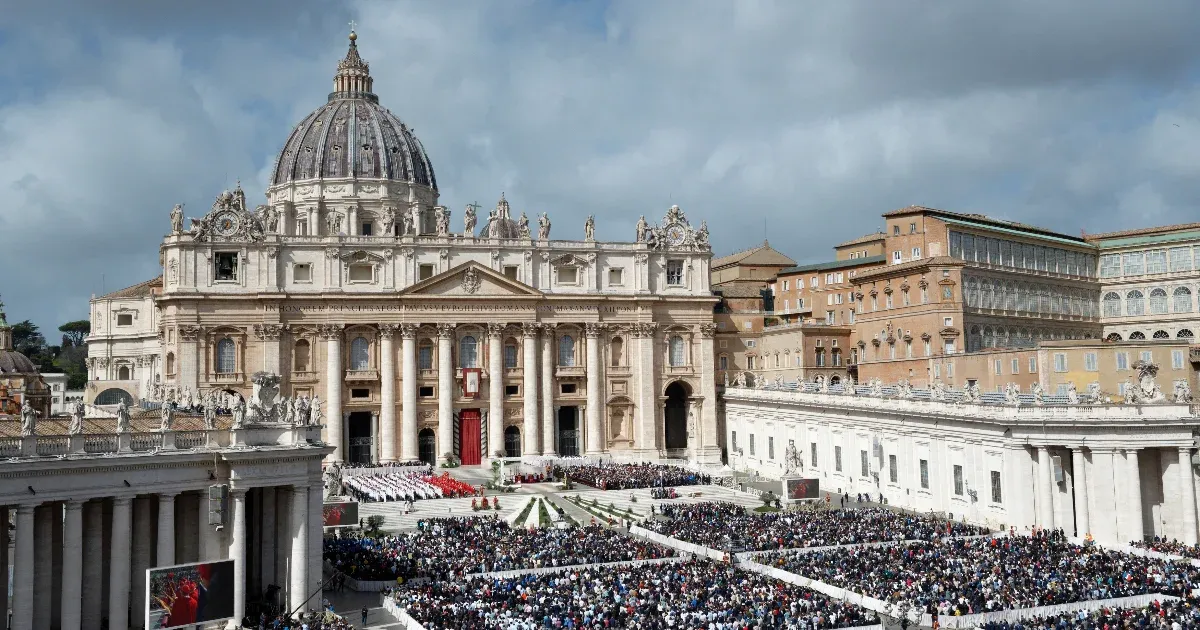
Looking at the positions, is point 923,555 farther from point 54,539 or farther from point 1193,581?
point 54,539

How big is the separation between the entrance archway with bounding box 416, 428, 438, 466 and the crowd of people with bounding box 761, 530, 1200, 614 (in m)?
43.7

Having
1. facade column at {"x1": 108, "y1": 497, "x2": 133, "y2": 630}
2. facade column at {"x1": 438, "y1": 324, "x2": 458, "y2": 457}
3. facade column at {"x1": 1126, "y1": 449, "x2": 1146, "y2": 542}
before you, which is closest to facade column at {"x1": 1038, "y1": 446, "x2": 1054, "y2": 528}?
facade column at {"x1": 1126, "y1": 449, "x2": 1146, "y2": 542}

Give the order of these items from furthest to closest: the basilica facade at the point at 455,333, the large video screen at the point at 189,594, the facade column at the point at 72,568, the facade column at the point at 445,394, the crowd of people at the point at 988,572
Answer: the facade column at the point at 445,394 < the basilica facade at the point at 455,333 < the crowd of people at the point at 988,572 < the facade column at the point at 72,568 < the large video screen at the point at 189,594

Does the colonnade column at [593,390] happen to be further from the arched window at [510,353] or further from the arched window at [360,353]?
the arched window at [360,353]

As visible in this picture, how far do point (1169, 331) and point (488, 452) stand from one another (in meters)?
48.2

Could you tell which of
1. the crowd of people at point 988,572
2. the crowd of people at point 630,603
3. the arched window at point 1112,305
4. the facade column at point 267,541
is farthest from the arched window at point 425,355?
the arched window at point 1112,305

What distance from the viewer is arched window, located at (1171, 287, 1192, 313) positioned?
8069 centimetres

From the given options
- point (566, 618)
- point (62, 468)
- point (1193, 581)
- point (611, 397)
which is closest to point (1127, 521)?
point (1193, 581)

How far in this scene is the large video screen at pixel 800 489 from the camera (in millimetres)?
59562

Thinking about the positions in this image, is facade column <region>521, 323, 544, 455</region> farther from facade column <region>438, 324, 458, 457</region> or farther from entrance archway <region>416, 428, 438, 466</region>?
entrance archway <region>416, 428, 438, 466</region>

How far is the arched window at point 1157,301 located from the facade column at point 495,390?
4588cm

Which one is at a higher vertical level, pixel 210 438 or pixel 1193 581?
pixel 210 438

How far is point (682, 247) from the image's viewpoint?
89000 millimetres

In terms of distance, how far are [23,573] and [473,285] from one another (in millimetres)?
53250
